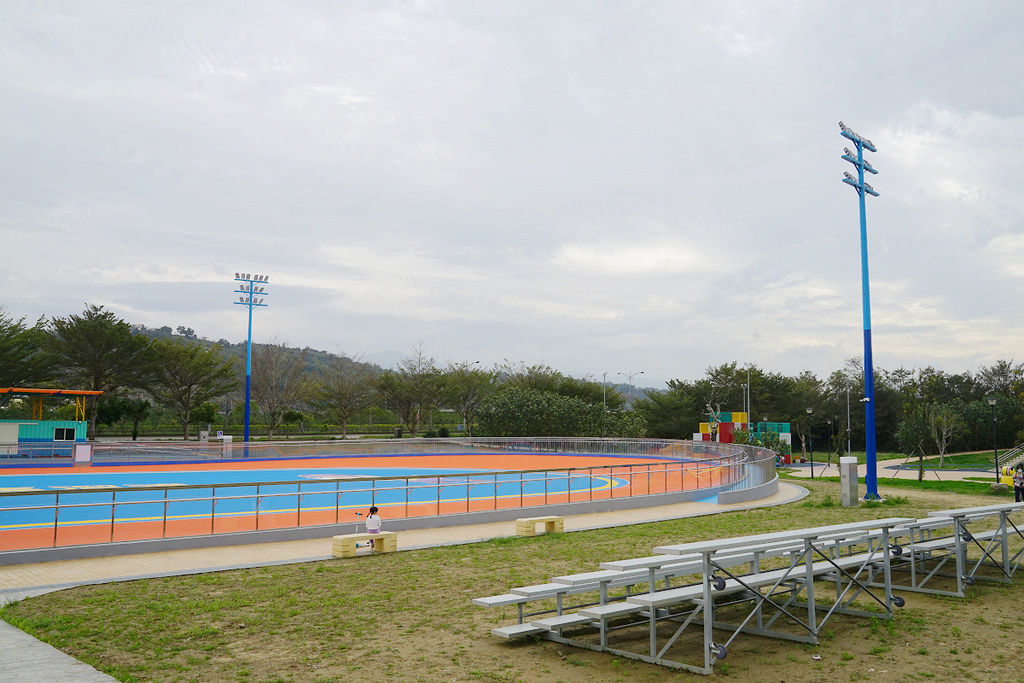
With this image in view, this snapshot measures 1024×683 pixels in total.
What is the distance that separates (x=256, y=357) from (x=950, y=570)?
66.3 m

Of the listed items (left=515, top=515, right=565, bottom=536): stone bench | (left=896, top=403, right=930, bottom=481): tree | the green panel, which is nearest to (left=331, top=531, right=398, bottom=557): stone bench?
(left=515, top=515, right=565, bottom=536): stone bench

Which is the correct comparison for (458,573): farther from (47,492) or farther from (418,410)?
(418,410)

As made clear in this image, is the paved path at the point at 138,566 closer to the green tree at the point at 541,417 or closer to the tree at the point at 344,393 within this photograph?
the green tree at the point at 541,417

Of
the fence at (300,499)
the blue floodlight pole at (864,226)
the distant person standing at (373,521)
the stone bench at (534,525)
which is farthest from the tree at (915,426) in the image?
the distant person standing at (373,521)

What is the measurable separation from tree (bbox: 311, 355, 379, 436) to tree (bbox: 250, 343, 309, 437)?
1985 mm

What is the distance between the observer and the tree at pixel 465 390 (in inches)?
2788

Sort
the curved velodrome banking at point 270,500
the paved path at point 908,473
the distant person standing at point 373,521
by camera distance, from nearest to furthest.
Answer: the curved velodrome banking at point 270,500
the distant person standing at point 373,521
the paved path at point 908,473

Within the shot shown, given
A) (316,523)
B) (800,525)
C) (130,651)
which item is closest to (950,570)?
(800,525)

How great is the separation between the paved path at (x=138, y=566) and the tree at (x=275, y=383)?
160 ft

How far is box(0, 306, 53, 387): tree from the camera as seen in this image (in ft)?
182

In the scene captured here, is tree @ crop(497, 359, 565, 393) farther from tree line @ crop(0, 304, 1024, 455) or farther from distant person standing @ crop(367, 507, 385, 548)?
distant person standing @ crop(367, 507, 385, 548)

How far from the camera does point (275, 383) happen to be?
66.3m

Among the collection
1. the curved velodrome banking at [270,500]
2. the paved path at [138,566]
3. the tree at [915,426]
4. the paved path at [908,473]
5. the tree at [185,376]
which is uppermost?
the tree at [185,376]

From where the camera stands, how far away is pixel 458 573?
11.7m
